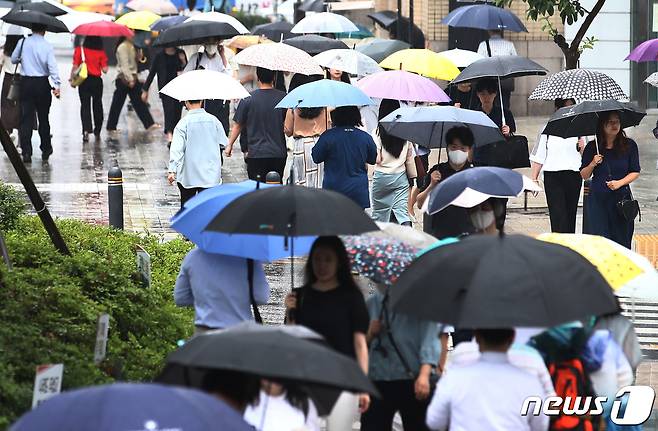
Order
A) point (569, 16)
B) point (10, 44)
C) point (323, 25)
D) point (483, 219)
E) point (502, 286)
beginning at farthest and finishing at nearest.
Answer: point (323, 25) → point (10, 44) → point (569, 16) → point (483, 219) → point (502, 286)

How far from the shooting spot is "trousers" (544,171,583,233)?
14719 mm

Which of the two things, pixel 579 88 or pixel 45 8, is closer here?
pixel 579 88

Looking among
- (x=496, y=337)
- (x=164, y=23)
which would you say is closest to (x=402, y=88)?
(x=496, y=337)

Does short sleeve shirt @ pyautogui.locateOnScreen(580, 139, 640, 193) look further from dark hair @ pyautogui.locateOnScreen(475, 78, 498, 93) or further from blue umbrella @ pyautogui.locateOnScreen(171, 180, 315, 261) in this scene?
blue umbrella @ pyautogui.locateOnScreen(171, 180, 315, 261)

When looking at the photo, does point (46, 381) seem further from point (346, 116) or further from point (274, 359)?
point (346, 116)

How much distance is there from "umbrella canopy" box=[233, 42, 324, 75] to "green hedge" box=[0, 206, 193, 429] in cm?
450

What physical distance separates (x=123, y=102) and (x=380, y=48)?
603cm

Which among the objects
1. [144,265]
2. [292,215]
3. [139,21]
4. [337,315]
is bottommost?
[144,265]

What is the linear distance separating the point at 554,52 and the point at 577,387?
22831 mm

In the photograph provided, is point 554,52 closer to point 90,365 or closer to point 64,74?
point 64,74

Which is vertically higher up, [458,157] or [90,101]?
[458,157]

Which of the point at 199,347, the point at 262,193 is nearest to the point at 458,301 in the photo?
the point at 199,347

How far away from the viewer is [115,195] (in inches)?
567

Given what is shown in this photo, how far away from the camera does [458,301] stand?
20.4ft
